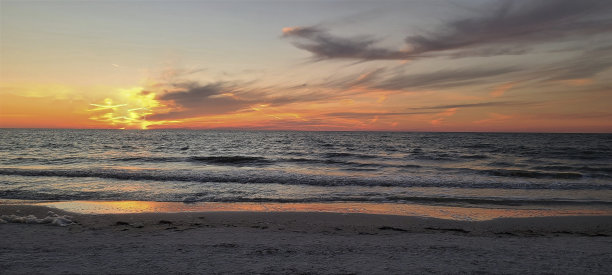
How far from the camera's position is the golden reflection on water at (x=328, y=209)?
10.0m

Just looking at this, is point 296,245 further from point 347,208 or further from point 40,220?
point 40,220

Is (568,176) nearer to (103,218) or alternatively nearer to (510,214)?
(510,214)

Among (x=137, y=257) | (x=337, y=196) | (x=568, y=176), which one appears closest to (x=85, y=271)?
(x=137, y=257)

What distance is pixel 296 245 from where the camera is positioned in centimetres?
621

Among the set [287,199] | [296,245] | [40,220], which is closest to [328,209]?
[287,199]

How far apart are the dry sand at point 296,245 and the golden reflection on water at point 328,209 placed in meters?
1.07

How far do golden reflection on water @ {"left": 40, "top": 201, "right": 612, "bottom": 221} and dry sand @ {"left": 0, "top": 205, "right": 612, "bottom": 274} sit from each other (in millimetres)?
1066

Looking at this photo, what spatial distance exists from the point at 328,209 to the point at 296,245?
4.53 metres

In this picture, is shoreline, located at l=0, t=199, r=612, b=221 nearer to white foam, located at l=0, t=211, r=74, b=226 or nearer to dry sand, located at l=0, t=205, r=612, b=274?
dry sand, located at l=0, t=205, r=612, b=274

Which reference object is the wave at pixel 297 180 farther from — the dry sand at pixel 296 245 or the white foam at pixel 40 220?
the white foam at pixel 40 220

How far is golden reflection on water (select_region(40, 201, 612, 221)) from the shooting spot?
1004 centimetres

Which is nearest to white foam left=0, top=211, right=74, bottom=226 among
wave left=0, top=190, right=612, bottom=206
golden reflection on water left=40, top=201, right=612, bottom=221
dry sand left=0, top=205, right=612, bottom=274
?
dry sand left=0, top=205, right=612, bottom=274

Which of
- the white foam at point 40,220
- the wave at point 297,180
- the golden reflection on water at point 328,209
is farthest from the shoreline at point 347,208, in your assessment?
the wave at point 297,180

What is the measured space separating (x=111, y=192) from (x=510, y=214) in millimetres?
15034
